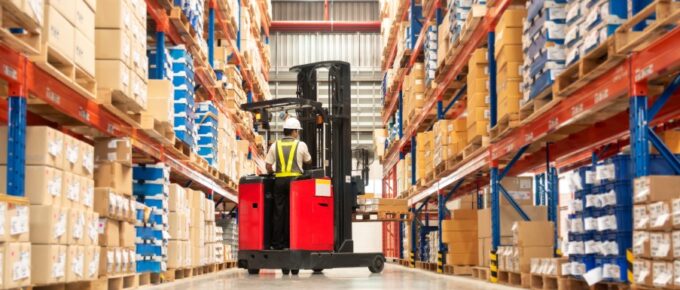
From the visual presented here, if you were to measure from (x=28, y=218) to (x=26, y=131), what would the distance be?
0.70m

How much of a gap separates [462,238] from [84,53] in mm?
5954

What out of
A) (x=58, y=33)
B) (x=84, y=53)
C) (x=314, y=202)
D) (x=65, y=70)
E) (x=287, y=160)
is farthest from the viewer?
(x=287, y=160)

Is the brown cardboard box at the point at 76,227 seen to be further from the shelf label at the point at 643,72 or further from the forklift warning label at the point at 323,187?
the forklift warning label at the point at 323,187

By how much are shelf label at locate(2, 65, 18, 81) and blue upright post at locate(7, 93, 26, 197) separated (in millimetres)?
158

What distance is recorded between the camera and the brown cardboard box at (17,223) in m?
4.59

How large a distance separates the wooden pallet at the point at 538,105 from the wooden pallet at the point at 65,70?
3.27 metres

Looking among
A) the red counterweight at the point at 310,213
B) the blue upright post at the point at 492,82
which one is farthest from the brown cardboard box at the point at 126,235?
the blue upright post at the point at 492,82

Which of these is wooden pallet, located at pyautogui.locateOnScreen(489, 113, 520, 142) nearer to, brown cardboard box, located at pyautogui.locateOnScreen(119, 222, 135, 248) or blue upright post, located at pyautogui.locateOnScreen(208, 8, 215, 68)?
brown cardboard box, located at pyautogui.locateOnScreen(119, 222, 135, 248)

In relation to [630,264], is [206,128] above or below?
above

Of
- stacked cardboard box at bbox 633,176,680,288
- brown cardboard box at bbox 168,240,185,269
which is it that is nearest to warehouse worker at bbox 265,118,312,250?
brown cardboard box at bbox 168,240,185,269

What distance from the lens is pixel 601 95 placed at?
5.59m

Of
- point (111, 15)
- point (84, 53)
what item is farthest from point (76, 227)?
point (111, 15)

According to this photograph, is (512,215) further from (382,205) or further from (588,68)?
(382,205)

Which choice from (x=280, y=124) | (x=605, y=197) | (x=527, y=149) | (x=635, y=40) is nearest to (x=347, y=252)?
(x=527, y=149)
